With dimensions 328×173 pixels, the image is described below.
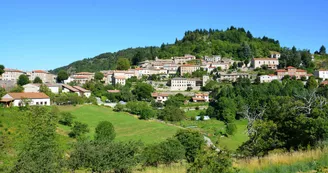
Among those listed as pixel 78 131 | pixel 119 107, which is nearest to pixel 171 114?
pixel 119 107

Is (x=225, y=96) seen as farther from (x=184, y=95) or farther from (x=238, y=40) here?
(x=238, y=40)

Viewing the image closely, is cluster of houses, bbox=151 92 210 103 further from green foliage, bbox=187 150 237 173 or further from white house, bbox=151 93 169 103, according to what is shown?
green foliage, bbox=187 150 237 173

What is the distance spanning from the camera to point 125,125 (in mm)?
38188

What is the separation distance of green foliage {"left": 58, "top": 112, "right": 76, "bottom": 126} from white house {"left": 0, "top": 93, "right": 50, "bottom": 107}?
662cm

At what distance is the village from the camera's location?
57.5 m

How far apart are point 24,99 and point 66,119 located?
8708mm

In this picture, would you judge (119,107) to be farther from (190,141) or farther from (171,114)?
(190,141)

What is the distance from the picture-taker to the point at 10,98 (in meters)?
38.8

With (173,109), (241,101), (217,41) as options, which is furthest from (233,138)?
(217,41)

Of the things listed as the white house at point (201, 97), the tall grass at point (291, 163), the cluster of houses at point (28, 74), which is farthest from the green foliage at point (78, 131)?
the cluster of houses at point (28, 74)

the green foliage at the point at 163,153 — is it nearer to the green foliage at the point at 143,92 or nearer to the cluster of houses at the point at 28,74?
the green foliage at the point at 143,92

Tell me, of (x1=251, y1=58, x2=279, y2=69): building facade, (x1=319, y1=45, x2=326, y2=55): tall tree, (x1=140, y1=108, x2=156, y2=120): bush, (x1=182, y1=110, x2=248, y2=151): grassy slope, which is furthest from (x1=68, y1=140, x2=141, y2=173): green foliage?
(x1=319, y1=45, x2=326, y2=55): tall tree

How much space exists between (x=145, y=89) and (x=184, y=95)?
815cm

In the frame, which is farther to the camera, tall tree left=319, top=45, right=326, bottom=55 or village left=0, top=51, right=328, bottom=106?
tall tree left=319, top=45, right=326, bottom=55
